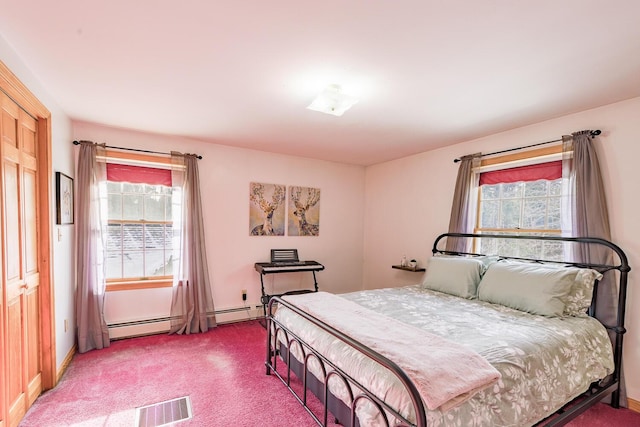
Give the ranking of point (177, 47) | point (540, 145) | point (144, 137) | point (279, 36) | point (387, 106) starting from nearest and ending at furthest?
1. point (279, 36)
2. point (177, 47)
3. point (387, 106)
4. point (540, 145)
5. point (144, 137)

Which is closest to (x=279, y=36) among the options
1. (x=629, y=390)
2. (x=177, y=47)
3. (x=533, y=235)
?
(x=177, y=47)

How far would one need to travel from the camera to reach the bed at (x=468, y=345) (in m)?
1.35

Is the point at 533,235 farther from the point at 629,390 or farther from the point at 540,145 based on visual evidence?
the point at 629,390

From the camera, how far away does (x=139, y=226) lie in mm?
3500

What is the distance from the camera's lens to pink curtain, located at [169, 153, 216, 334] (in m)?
3.51

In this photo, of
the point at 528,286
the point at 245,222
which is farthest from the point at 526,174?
the point at 245,222

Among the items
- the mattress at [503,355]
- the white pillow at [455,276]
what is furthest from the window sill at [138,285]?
the white pillow at [455,276]

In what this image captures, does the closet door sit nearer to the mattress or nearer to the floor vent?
the floor vent

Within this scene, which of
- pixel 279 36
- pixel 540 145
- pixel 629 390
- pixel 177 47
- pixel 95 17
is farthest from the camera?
pixel 540 145

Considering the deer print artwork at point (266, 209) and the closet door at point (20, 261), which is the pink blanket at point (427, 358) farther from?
the deer print artwork at point (266, 209)

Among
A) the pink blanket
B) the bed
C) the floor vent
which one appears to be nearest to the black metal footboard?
the bed

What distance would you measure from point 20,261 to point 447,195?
399cm

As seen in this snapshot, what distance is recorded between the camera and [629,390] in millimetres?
2273

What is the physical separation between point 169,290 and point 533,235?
4062mm
